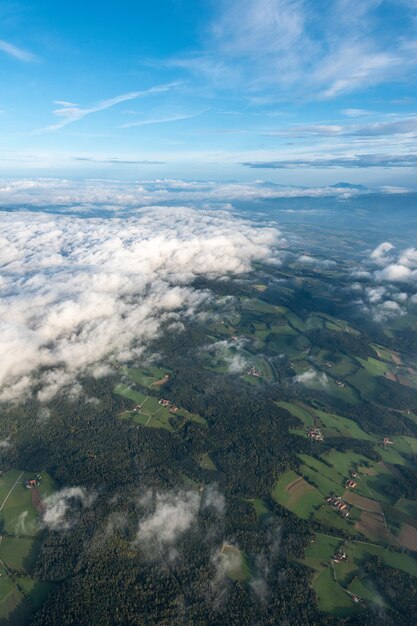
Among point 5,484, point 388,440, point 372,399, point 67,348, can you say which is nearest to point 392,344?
point 372,399

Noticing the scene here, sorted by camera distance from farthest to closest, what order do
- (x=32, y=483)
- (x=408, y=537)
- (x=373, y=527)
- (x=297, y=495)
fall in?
(x=32, y=483), (x=297, y=495), (x=373, y=527), (x=408, y=537)

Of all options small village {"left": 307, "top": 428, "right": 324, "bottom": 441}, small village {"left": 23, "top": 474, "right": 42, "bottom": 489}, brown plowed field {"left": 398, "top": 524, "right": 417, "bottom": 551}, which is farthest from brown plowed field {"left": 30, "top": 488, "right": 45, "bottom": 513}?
brown plowed field {"left": 398, "top": 524, "right": 417, "bottom": 551}

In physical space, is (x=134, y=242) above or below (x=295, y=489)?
above

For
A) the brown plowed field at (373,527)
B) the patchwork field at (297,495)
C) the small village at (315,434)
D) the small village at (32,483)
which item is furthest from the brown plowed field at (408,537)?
the small village at (32,483)

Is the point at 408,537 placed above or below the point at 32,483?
below

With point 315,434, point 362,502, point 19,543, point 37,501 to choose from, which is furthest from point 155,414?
point 362,502

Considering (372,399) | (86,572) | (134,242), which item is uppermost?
(134,242)

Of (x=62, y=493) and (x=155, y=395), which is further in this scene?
(x=155, y=395)

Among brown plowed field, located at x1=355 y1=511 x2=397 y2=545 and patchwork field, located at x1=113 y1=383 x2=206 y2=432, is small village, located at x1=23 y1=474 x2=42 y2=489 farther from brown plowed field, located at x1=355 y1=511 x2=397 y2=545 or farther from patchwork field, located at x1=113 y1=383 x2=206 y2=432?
brown plowed field, located at x1=355 y1=511 x2=397 y2=545

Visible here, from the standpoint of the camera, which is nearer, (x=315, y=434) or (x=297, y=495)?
(x=297, y=495)

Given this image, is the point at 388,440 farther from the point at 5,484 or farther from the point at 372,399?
the point at 5,484

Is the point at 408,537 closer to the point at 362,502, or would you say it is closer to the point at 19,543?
the point at 362,502
